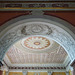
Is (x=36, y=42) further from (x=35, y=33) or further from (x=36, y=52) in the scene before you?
(x=35, y=33)

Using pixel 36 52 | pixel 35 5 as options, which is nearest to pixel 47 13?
pixel 35 5

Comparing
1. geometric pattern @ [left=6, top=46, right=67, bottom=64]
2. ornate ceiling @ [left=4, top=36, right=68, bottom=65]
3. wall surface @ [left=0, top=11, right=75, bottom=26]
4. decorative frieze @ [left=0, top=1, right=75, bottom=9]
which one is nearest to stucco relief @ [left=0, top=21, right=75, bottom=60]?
wall surface @ [left=0, top=11, right=75, bottom=26]

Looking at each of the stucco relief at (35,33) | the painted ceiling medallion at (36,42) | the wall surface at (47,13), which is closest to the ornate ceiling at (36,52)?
the painted ceiling medallion at (36,42)

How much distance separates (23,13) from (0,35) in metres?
1.34

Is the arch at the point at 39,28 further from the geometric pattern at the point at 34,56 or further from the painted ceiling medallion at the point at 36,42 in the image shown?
the geometric pattern at the point at 34,56

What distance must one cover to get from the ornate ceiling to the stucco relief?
3105 millimetres

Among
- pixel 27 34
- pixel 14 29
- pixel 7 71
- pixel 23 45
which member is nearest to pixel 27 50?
pixel 23 45

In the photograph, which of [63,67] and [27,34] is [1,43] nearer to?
[27,34]

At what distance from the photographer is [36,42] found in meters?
10.1

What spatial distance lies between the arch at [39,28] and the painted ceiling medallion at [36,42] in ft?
10.7

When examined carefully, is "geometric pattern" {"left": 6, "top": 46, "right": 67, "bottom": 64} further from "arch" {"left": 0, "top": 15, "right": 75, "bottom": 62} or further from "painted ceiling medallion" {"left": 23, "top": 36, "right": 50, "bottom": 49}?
"arch" {"left": 0, "top": 15, "right": 75, "bottom": 62}

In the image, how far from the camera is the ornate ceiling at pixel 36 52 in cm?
999

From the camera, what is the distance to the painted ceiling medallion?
31.7 feet

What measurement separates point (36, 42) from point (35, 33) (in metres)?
3.77
